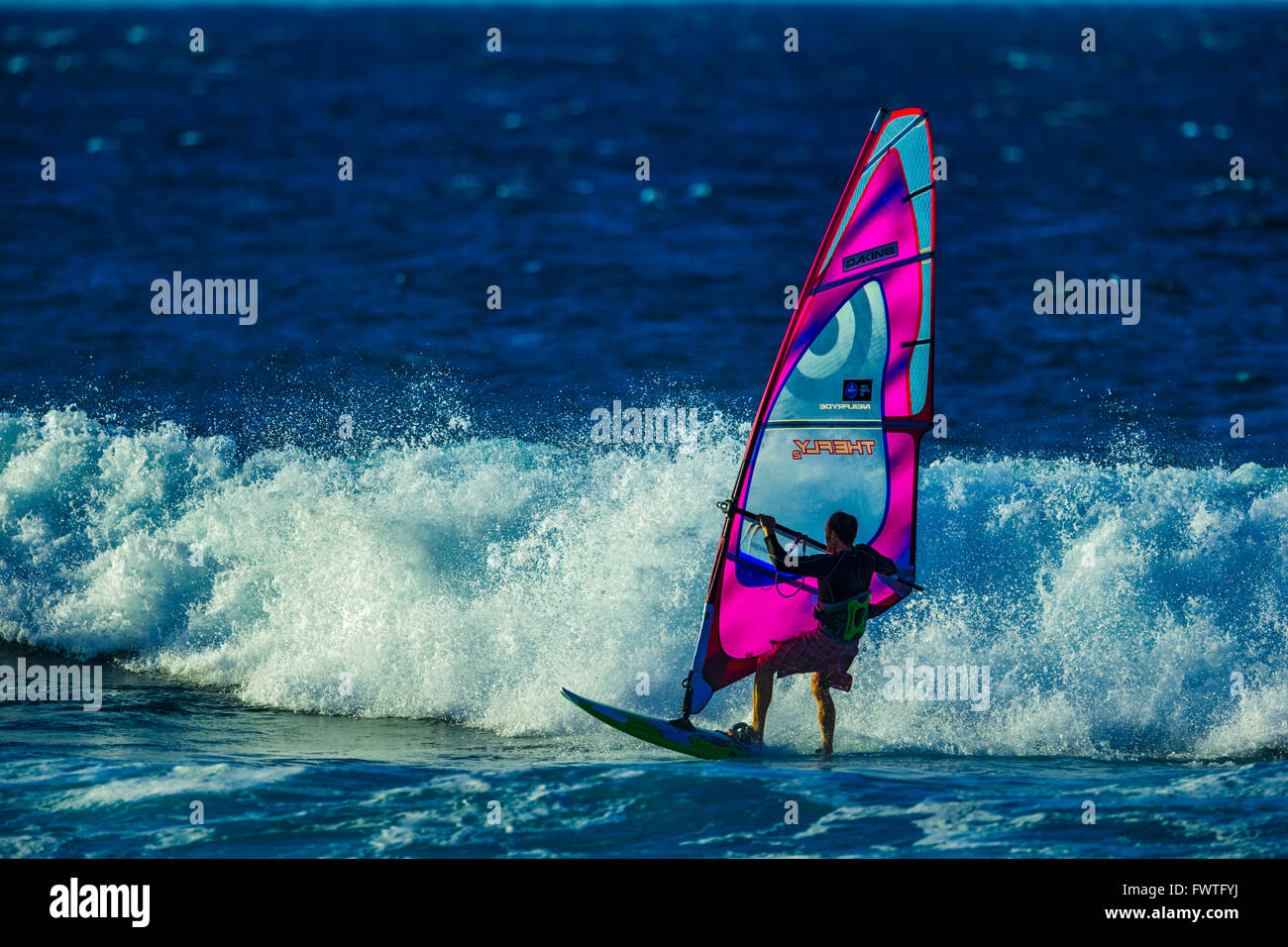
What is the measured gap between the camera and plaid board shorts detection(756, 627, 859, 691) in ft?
28.8

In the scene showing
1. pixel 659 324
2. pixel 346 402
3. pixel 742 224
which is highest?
pixel 742 224

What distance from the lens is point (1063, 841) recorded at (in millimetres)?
7562

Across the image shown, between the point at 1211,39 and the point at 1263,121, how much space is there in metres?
33.9

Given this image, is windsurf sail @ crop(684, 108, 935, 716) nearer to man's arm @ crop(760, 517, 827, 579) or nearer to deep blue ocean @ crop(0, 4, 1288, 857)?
man's arm @ crop(760, 517, 827, 579)

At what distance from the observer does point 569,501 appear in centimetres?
1185

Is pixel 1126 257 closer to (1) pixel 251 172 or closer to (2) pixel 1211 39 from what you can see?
(1) pixel 251 172

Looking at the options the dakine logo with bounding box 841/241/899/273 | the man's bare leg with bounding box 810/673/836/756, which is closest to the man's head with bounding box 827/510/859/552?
the man's bare leg with bounding box 810/673/836/756

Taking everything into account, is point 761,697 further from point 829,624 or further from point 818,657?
point 829,624

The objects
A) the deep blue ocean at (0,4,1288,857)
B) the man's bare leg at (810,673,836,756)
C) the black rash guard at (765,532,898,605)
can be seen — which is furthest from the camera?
the man's bare leg at (810,673,836,756)

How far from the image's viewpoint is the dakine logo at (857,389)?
28.9 ft

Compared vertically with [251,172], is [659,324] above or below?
below

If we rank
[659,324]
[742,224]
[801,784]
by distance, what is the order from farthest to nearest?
[742,224] → [659,324] → [801,784]

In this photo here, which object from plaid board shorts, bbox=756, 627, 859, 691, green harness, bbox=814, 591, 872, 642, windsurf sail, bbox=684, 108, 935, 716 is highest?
windsurf sail, bbox=684, 108, 935, 716
